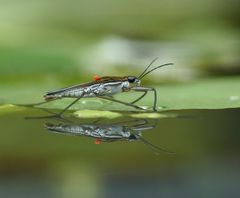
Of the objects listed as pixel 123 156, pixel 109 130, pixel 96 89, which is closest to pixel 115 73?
pixel 96 89

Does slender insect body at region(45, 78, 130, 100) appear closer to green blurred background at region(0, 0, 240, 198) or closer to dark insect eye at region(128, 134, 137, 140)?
green blurred background at region(0, 0, 240, 198)

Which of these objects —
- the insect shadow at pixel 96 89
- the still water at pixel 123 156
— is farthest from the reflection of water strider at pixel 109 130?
the insect shadow at pixel 96 89

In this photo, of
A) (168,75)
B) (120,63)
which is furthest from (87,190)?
(120,63)

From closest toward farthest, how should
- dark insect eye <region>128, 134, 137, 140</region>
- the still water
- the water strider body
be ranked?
1. the still water
2. dark insect eye <region>128, 134, 137, 140</region>
3. the water strider body

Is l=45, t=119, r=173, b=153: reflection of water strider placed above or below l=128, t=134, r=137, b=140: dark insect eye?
above

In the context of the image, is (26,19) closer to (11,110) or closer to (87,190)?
(11,110)

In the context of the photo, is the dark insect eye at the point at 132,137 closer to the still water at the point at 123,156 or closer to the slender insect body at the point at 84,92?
the still water at the point at 123,156

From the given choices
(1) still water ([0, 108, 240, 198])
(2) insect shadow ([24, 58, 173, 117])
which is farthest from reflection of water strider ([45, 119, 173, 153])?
(2) insect shadow ([24, 58, 173, 117])

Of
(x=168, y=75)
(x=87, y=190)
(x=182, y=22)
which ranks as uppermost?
(x=182, y=22)
